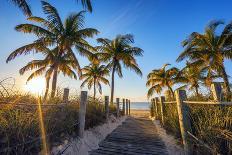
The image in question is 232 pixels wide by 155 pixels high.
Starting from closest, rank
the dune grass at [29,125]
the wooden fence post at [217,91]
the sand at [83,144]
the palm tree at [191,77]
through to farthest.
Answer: the dune grass at [29,125]
the wooden fence post at [217,91]
the sand at [83,144]
the palm tree at [191,77]

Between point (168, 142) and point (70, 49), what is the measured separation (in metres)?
12.3

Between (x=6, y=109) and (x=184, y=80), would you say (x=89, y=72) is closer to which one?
(x=184, y=80)

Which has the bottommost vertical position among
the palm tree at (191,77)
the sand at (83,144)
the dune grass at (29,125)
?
the sand at (83,144)

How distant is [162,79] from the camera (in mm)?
25391

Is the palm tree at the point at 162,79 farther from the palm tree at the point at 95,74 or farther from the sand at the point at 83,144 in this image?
the sand at the point at 83,144

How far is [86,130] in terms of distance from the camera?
586cm

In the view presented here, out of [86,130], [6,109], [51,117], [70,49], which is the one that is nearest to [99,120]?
[86,130]

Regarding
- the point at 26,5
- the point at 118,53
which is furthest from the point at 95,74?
the point at 26,5

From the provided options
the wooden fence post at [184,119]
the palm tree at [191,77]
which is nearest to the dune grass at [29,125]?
the wooden fence post at [184,119]

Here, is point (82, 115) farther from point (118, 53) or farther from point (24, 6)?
point (118, 53)

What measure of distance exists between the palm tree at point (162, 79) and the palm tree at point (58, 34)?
12.3 metres

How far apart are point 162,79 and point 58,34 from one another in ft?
51.2

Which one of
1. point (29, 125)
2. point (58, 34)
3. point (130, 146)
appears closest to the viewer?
point (29, 125)

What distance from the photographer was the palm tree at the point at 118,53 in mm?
19766
